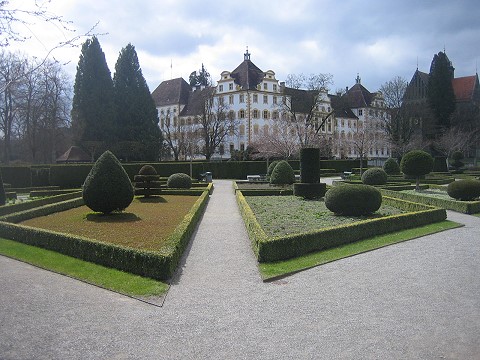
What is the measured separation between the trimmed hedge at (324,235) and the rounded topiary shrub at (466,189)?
4.25 m

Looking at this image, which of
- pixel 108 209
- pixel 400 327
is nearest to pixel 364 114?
pixel 108 209

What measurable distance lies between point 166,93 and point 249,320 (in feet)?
224

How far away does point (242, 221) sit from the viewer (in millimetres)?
14781

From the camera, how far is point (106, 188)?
13984 millimetres

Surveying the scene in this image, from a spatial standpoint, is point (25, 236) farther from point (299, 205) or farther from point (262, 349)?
point (299, 205)

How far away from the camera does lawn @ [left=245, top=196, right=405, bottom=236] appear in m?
12.3

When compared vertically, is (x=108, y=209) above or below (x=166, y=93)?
below

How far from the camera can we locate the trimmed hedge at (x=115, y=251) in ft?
25.9

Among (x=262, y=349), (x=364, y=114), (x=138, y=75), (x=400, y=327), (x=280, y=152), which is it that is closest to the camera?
(x=262, y=349)

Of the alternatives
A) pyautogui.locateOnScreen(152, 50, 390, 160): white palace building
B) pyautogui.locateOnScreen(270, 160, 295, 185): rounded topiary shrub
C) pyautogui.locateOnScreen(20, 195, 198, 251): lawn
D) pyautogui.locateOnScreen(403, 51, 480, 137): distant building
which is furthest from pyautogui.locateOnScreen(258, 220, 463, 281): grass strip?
pyautogui.locateOnScreen(403, 51, 480, 137): distant building

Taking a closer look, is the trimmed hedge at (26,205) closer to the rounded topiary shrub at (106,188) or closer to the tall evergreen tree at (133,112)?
the rounded topiary shrub at (106,188)

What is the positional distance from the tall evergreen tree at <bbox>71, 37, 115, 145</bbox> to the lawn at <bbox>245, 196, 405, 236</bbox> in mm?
34402

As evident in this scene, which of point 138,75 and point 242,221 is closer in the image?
point 242,221

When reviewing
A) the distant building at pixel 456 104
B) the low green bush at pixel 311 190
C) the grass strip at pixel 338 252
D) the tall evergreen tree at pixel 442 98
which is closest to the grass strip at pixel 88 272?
the grass strip at pixel 338 252
